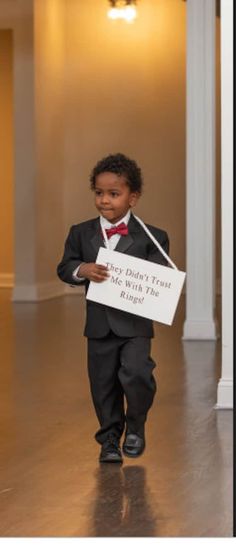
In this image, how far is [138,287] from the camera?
15.6ft

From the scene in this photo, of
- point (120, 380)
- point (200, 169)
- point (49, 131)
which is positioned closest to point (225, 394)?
point (120, 380)

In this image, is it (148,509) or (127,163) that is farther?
(127,163)

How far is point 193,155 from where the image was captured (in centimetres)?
997

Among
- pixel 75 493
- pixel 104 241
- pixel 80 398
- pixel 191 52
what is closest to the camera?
pixel 75 493

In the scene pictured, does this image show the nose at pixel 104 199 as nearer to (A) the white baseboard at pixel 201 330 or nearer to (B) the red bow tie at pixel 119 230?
(B) the red bow tie at pixel 119 230

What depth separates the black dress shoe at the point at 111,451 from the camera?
5.10 metres

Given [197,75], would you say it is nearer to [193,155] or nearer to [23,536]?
[193,155]

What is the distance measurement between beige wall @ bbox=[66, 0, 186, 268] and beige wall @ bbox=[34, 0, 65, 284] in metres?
0.29

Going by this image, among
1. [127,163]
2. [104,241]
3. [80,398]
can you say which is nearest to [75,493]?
[104,241]

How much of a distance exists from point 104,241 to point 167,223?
37.6 feet

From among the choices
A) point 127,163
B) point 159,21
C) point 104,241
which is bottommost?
point 104,241

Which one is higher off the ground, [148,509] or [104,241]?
[104,241]

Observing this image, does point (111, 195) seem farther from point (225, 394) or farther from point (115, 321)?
point (225, 394)

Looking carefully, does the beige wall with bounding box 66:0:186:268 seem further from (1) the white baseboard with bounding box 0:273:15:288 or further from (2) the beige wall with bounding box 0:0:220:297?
(1) the white baseboard with bounding box 0:273:15:288
